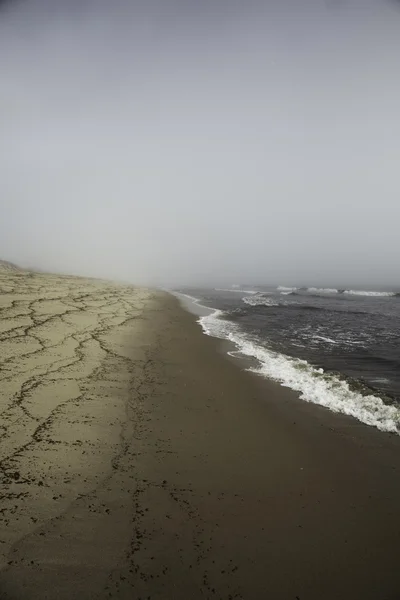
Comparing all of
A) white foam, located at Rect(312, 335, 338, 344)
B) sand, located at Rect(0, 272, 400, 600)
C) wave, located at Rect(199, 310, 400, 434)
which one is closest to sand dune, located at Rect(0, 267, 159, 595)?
sand, located at Rect(0, 272, 400, 600)

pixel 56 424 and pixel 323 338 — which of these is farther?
pixel 323 338

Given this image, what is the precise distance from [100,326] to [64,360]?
4289mm

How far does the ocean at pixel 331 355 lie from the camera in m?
6.65

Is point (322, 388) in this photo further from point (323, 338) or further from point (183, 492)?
point (323, 338)

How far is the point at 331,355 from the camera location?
10.6 metres

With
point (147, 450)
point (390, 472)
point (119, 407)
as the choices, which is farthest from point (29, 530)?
point (390, 472)

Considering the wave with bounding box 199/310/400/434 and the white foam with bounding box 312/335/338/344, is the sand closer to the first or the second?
the wave with bounding box 199/310/400/434

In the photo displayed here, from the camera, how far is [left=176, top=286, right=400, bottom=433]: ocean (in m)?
6.65

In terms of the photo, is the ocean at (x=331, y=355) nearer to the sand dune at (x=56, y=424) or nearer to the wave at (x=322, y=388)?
the wave at (x=322, y=388)

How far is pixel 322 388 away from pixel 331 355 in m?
3.62

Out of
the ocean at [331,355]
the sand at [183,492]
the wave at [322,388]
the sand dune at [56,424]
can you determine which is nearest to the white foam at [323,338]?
the ocean at [331,355]

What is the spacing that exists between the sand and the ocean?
659 mm

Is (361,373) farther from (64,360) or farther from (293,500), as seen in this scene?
(64,360)

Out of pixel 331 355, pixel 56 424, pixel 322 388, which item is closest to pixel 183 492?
pixel 56 424
